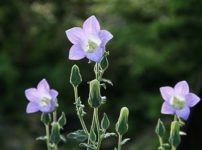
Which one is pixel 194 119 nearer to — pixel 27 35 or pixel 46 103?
pixel 27 35

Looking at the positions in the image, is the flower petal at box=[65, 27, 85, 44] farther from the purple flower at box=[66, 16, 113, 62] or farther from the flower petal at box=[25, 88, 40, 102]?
the flower petal at box=[25, 88, 40, 102]

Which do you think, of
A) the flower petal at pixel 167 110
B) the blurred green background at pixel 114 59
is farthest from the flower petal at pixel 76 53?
the blurred green background at pixel 114 59

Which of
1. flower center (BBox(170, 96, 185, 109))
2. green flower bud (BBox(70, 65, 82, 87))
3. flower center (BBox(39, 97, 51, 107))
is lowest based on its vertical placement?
flower center (BBox(170, 96, 185, 109))

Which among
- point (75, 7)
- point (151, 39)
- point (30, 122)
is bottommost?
point (30, 122)

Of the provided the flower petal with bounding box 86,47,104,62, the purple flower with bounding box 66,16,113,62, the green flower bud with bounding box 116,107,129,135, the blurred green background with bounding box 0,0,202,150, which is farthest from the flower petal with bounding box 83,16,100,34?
the blurred green background with bounding box 0,0,202,150

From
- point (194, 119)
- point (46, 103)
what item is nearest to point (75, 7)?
point (194, 119)

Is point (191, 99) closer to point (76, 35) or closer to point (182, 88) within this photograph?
point (182, 88)
